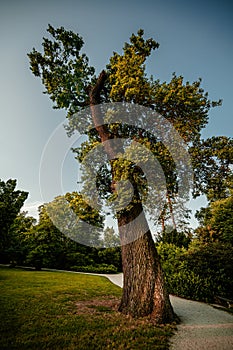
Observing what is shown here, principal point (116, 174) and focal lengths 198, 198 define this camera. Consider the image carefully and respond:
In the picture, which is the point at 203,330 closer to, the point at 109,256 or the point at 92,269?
the point at 92,269

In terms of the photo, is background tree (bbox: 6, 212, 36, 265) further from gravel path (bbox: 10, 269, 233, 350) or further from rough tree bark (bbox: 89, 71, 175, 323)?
gravel path (bbox: 10, 269, 233, 350)

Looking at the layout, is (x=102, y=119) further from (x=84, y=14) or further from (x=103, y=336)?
(x=103, y=336)

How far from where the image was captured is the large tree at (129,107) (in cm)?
565

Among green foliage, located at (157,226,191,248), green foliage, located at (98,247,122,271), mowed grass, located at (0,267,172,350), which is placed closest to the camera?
mowed grass, located at (0,267,172,350)

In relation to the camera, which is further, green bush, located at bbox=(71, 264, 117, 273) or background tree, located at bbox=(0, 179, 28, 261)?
green bush, located at bbox=(71, 264, 117, 273)

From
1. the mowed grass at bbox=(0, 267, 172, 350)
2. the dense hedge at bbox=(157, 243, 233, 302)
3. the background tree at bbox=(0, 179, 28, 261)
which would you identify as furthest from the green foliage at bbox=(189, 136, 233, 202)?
the background tree at bbox=(0, 179, 28, 261)

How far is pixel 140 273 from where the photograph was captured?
19.2 feet

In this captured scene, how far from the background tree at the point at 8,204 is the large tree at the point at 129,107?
5367 mm

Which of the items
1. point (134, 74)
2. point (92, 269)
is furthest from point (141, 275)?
point (92, 269)

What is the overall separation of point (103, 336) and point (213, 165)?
5977 mm

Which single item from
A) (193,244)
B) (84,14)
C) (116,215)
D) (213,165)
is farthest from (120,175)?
(193,244)

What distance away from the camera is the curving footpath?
3.90 meters

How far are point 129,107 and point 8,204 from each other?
8426mm

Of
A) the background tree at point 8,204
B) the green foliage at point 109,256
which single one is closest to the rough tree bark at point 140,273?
the background tree at point 8,204
